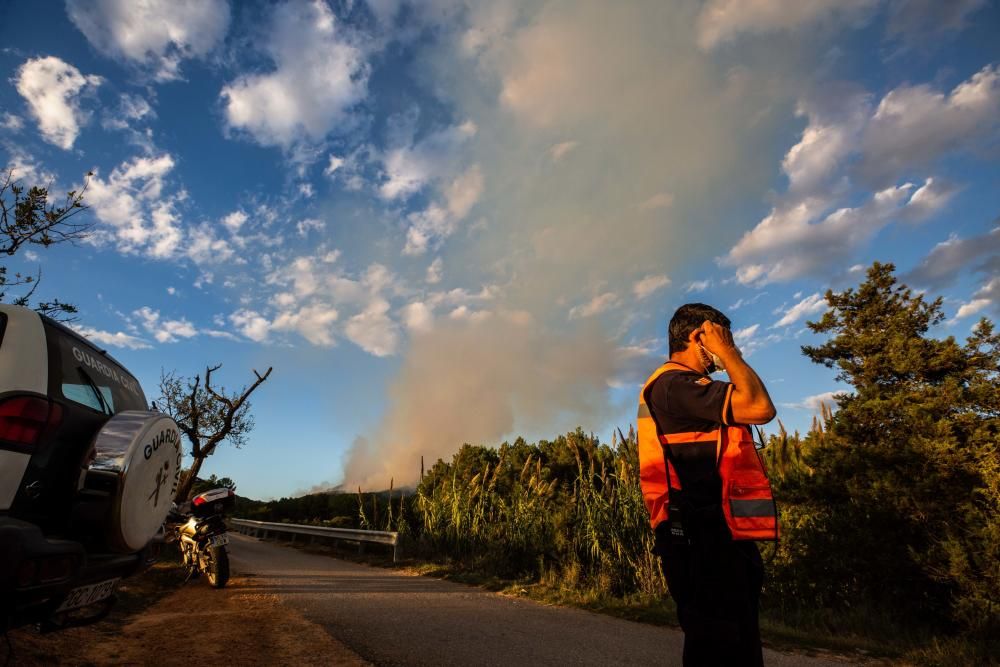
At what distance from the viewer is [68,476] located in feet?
9.96

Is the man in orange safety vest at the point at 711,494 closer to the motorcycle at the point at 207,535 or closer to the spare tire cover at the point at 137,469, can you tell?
the spare tire cover at the point at 137,469

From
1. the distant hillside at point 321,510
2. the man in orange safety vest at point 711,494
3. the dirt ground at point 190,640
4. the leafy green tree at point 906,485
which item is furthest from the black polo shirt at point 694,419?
the distant hillside at point 321,510

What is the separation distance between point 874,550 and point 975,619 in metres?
1.23

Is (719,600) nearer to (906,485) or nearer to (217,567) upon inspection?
(906,485)

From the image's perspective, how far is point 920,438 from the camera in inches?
295

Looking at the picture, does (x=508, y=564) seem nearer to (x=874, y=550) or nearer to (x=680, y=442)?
(x=874, y=550)

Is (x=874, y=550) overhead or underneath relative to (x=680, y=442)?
underneath

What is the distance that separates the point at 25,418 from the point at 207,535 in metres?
6.32

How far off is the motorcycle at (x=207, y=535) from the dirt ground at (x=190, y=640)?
1364 mm

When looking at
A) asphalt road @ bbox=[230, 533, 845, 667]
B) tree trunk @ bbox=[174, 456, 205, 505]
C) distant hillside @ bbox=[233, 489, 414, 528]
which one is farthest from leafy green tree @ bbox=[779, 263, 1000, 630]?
tree trunk @ bbox=[174, 456, 205, 505]

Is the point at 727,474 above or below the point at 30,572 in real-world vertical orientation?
above

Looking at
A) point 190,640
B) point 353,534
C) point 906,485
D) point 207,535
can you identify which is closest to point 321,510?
point 353,534

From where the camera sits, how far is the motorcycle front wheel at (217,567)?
7.94 metres

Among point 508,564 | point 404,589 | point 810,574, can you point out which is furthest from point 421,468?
point 810,574
